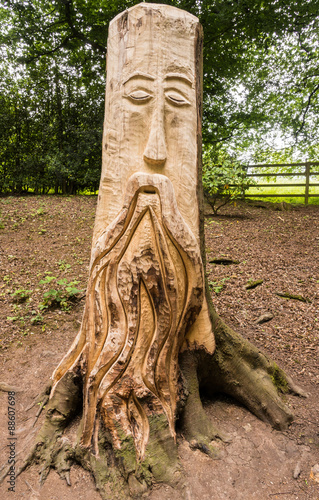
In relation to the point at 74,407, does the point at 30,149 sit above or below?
above

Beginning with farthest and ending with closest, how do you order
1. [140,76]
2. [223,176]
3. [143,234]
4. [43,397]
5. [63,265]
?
[223,176], [63,265], [43,397], [140,76], [143,234]

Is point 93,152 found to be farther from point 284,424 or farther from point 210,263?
point 284,424

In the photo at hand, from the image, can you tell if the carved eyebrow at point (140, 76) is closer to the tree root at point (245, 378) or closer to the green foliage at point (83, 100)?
the tree root at point (245, 378)

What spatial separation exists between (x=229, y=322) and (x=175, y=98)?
8.40 ft

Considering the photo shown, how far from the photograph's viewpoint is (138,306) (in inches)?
79.0

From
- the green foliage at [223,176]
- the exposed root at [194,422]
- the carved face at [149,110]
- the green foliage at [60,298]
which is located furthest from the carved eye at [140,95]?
the green foliage at [223,176]

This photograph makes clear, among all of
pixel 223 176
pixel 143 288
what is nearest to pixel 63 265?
pixel 143 288

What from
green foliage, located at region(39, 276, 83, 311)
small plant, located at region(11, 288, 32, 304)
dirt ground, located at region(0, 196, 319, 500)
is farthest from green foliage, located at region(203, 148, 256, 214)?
small plant, located at region(11, 288, 32, 304)

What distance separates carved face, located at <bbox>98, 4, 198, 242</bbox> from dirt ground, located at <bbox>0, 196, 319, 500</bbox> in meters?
1.63

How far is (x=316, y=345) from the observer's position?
3209 millimetres

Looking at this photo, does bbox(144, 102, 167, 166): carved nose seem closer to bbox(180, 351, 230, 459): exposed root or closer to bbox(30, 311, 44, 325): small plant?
bbox(180, 351, 230, 459): exposed root

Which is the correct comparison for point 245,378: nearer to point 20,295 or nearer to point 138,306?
point 138,306

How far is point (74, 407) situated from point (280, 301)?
113 inches

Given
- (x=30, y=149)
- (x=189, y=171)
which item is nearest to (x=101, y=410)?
(x=189, y=171)
